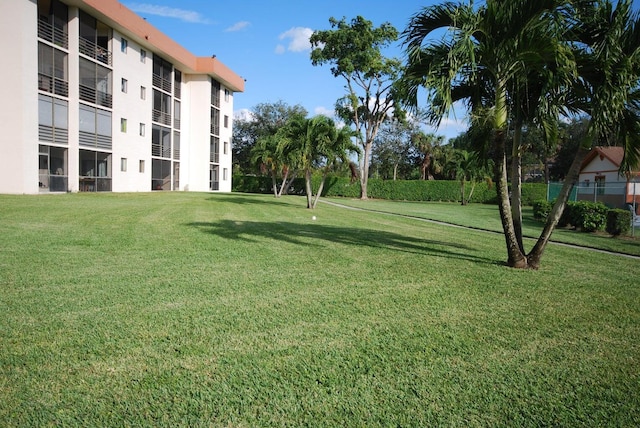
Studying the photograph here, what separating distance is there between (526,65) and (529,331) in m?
4.67

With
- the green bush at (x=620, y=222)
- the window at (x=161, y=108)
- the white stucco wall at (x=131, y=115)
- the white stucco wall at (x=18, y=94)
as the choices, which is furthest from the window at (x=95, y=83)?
the green bush at (x=620, y=222)

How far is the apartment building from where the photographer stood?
74.2ft

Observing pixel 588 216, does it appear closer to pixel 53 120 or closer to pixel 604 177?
pixel 604 177

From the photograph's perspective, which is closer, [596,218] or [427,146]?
[596,218]

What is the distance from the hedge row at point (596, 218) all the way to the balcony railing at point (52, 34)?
27.6m

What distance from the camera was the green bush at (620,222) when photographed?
15.6m

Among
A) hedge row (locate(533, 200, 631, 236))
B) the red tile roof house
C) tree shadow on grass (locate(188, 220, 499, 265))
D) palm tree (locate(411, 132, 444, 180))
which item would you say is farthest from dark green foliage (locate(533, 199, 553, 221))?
palm tree (locate(411, 132, 444, 180))

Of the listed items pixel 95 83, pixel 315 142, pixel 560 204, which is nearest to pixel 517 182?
pixel 560 204

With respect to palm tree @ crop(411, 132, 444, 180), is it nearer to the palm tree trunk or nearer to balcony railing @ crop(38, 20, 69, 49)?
balcony railing @ crop(38, 20, 69, 49)

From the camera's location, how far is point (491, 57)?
23.4 feet

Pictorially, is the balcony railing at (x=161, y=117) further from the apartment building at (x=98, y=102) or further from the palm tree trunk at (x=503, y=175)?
the palm tree trunk at (x=503, y=175)

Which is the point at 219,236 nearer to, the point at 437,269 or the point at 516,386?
the point at 437,269

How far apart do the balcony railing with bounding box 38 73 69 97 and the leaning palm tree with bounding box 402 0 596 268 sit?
23.7 metres

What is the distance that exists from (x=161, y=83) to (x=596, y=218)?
3341 cm
